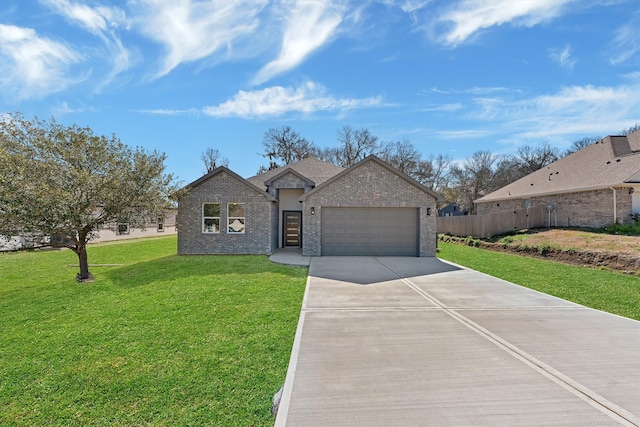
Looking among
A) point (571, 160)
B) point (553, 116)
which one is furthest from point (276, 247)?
point (571, 160)

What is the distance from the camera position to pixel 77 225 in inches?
354

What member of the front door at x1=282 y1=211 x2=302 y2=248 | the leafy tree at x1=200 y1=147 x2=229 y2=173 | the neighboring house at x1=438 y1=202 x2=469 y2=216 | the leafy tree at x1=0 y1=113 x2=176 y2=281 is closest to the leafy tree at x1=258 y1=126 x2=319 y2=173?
the leafy tree at x1=200 y1=147 x2=229 y2=173

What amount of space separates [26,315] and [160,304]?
2605 mm

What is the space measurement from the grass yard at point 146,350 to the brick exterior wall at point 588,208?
17.4 metres

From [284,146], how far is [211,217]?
26319 mm

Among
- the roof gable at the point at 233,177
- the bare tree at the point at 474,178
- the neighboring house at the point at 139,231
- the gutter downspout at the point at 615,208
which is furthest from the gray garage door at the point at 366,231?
the bare tree at the point at 474,178

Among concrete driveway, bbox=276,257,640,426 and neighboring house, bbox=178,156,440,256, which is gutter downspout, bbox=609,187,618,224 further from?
concrete driveway, bbox=276,257,640,426

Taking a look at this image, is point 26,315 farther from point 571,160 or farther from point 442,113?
point 571,160

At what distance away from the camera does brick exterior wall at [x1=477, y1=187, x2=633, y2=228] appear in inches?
600

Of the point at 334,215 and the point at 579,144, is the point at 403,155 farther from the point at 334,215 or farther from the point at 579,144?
the point at 334,215

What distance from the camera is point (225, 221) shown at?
14211 mm

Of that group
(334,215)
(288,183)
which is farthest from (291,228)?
(334,215)

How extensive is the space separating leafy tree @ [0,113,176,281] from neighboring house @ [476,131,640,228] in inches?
855

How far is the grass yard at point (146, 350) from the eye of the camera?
121 inches
